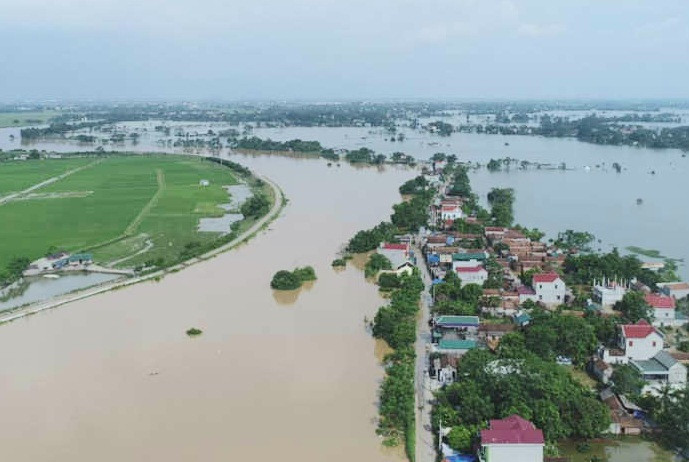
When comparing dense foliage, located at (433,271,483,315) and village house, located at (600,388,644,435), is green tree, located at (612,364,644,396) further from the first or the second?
dense foliage, located at (433,271,483,315)

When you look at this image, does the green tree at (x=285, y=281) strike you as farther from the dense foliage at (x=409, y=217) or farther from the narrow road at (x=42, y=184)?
the narrow road at (x=42, y=184)

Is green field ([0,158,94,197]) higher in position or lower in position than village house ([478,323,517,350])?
higher

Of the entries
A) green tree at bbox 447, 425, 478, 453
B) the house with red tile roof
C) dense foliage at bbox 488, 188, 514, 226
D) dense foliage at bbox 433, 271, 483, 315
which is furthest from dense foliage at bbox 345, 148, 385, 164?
the house with red tile roof

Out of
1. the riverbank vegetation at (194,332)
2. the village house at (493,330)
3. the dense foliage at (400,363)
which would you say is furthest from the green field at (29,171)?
the village house at (493,330)

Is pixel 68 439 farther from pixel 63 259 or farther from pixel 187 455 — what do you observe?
pixel 63 259

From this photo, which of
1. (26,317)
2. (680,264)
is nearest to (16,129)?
(26,317)

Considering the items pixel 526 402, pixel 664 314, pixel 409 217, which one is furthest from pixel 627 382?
pixel 409 217

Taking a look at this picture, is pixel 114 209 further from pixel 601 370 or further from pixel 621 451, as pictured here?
pixel 621 451
